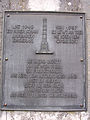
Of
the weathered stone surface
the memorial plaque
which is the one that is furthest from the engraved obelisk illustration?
the weathered stone surface

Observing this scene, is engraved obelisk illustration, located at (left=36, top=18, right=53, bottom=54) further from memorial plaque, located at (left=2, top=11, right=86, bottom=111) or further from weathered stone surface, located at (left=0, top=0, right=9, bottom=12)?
weathered stone surface, located at (left=0, top=0, right=9, bottom=12)

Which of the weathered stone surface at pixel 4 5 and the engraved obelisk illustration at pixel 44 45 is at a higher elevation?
the weathered stone surface at pixel 4 5

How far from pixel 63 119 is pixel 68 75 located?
2.71ft

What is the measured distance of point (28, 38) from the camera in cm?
429

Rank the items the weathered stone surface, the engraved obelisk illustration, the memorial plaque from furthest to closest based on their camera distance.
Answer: the weathered stone surface
the engraved obelisk illustration
the memorial plaque

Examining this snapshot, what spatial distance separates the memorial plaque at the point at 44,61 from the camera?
13.6 ft

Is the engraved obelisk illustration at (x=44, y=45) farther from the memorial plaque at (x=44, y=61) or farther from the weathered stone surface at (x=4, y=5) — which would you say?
the weathered stone surface at (x=4, y=5)

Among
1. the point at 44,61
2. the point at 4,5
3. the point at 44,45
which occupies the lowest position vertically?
the point at 44,61

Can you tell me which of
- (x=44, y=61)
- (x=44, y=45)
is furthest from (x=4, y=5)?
(x=44, y=61)

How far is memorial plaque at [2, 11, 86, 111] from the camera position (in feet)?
13.6

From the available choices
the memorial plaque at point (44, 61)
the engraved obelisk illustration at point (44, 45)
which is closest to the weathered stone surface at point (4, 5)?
the memorial plaque at point (44, 61)

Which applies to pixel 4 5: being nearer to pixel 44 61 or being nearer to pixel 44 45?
pixel 44 45

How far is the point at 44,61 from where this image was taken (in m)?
4.24

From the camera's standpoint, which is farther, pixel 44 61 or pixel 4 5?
pixel 4 5
